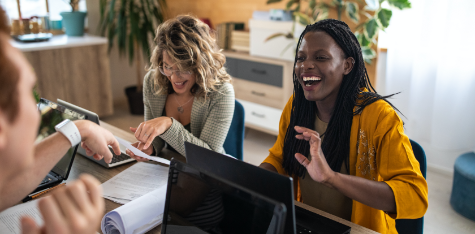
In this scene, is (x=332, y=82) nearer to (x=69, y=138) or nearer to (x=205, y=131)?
(x=205, y=131)

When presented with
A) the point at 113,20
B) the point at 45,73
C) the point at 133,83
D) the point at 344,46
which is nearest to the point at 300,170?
the point at 344,46

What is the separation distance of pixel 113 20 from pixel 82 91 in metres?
0.78

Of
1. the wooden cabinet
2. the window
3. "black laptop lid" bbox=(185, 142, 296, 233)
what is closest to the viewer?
"black laptop lid" bbox=(185, 142, 296, 233)

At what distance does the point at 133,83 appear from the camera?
460 centimetres

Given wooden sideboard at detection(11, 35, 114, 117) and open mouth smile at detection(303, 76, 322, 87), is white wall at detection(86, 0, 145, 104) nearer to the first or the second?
wooden sideboard at detection(11, 35, 114, 117)

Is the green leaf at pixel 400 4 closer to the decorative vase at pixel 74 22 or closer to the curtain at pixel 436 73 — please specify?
the curtain at pixel 436 73

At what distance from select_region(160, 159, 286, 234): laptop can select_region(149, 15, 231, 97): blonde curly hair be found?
769 mm

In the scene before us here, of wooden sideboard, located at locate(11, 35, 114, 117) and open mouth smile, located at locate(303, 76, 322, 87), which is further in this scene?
wooden sideboard, located at locate(11, 35, 114, 117)

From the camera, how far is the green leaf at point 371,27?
2573 mm

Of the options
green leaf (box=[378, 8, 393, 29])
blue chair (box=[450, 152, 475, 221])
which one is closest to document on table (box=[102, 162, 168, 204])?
blue chair (box=[450, 152, 475, 221])

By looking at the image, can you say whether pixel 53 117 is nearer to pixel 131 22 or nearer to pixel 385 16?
pixel 385 16

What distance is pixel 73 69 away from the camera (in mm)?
3533

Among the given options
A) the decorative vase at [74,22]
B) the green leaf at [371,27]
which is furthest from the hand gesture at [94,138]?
the decorative vase at [74,22]

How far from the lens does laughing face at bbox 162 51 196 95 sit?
5.01 feet
